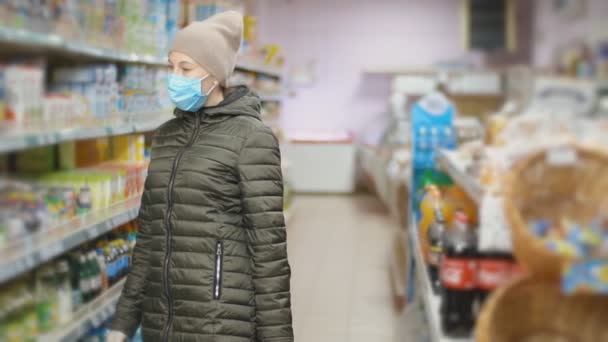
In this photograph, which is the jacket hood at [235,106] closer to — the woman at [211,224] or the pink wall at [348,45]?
the woman at [211,224]

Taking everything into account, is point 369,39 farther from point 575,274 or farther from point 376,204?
point 575,274

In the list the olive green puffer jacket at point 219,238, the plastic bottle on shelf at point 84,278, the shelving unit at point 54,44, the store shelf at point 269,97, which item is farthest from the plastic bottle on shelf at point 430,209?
the store shelf at point 269,97

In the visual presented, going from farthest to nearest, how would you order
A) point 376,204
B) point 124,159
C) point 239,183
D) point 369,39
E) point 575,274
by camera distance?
point 369,39, point 376,204, point 124,159, point 239,183, point 575,274

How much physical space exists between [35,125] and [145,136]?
1.51m

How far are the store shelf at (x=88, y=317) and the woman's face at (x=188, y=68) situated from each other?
109 centimetres

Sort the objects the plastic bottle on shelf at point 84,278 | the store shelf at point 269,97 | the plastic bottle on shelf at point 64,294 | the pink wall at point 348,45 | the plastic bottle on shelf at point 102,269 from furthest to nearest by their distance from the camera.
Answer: the pink wall at point 348,45 < the store shelf at point 269,97 < the plastic bottle on shelf at point 102,269 < the plastic bottle on shelf at point 84,278 < the plastic bottle on shelf at point 64,294

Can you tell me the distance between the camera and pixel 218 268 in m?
1.96

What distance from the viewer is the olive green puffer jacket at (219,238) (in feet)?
6.38

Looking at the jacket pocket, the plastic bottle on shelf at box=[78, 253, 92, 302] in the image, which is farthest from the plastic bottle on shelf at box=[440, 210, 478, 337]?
the plastic bottle on shelf at box=[78, 253, 92, 302]

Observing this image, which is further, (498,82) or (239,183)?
(498,82)

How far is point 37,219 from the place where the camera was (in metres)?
2.18

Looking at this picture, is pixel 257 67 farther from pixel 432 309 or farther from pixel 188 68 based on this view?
pixel 432 309

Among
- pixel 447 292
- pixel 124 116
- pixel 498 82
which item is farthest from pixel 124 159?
pixel 498 82

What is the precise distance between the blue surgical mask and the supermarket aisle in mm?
2130
